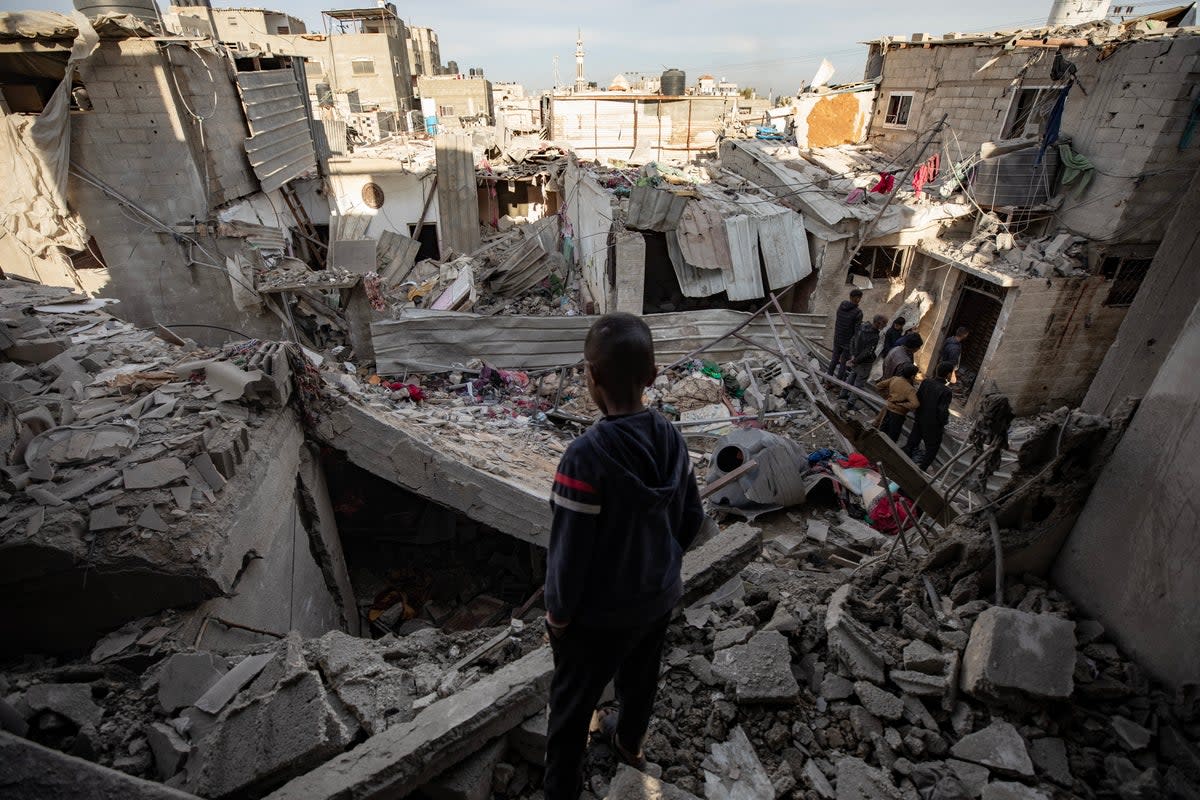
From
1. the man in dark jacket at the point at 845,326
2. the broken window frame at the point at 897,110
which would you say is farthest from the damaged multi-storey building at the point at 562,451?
the broken window frame at the point at 897,110

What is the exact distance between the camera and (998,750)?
2.04 m

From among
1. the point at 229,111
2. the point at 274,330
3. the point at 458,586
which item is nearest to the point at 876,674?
the point at 458,586

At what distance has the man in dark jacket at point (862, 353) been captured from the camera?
803 centimetres

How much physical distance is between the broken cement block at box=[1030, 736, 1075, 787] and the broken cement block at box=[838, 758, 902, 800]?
52 cm

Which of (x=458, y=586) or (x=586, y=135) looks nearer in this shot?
(x=458, y=586)

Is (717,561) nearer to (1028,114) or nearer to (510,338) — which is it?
(510,338)

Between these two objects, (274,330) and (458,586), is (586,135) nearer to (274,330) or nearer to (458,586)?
(274,330)

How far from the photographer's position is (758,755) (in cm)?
226

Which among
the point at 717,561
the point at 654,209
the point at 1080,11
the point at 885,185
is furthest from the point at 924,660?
the point at 1080,11

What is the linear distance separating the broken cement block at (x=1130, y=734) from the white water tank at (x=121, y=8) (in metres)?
14.1

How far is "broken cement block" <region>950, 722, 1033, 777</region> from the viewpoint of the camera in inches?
78.2

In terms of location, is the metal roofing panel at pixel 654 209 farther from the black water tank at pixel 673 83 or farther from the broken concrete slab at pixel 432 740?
the black water tank at pixel 673 83

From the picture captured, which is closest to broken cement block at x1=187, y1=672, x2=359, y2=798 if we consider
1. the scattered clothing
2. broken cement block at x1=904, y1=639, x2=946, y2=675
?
broken cement block at x1=904, y1=639, x2=946, y2=675

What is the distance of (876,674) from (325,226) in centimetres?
1683
